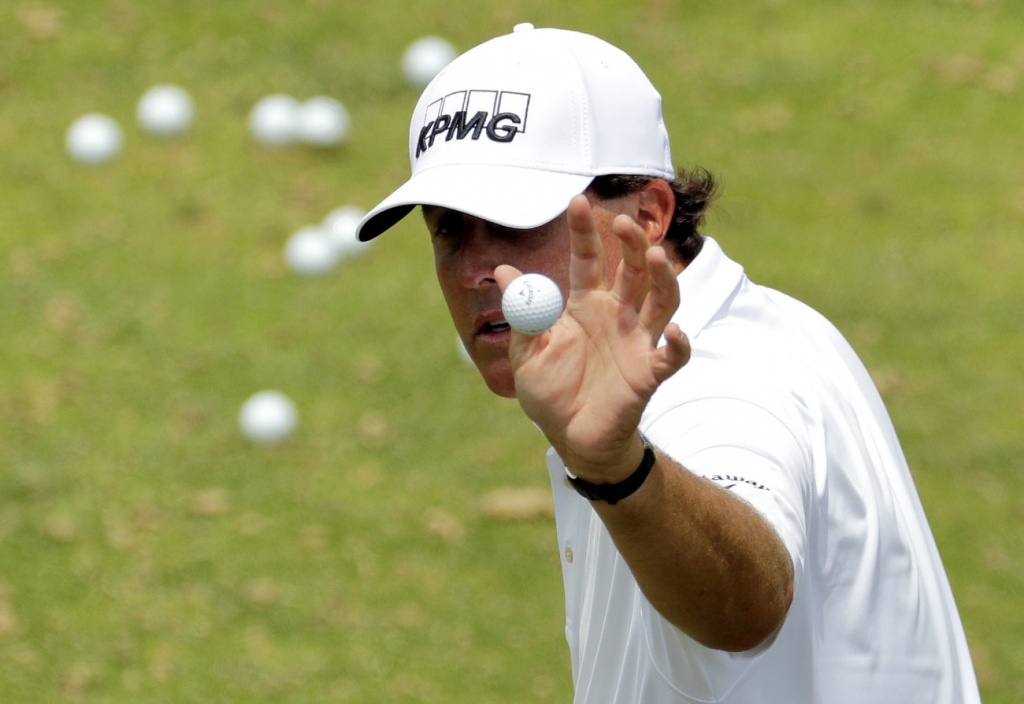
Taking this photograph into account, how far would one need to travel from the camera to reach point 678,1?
9.94m

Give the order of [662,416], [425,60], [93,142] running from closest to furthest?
[662,416] → [93,142] → [425,60]

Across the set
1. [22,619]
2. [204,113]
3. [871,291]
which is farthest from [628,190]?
[204,113]

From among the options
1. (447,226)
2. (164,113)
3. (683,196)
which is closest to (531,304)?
(447,226)

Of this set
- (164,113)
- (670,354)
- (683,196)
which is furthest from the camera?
(164,113)

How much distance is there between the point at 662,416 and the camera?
7.16 feet

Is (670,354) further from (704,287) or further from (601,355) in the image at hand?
(704,287)

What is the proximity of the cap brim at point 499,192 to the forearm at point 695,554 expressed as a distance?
65 centimetres

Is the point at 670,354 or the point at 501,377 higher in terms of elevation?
the point at 670,354

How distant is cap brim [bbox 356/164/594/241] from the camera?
239cm

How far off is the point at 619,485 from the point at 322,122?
7.12 meters

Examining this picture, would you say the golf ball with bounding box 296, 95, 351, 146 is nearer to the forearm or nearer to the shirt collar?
the shirt collar

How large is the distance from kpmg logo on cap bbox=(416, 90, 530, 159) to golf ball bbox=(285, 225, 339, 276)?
506 cm

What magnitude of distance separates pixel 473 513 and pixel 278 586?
86 centimetres

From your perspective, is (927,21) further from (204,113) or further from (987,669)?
(987,669)
